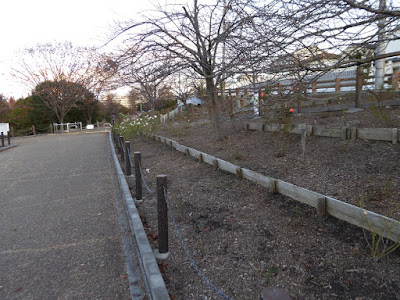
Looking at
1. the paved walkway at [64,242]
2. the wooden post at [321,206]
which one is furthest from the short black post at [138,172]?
the wooden post at [321,206]

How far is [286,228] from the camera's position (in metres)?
3.78

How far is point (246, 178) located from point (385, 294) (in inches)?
128

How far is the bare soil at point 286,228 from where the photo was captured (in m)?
2.81

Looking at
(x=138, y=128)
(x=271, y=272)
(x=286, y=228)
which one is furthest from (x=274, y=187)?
(x=138, y=128)

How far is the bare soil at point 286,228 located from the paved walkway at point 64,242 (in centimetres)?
54

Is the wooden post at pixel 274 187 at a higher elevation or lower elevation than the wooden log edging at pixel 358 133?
lower

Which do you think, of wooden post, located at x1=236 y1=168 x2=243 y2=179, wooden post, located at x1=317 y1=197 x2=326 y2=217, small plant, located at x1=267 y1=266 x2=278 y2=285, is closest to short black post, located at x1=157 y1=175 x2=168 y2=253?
small plant, located at x1=267 y1=266 x2=278 y2=285

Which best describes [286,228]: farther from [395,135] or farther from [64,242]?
[395,135]

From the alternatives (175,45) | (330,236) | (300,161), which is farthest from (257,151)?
(330,236)

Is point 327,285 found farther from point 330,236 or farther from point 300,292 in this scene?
point 330,236

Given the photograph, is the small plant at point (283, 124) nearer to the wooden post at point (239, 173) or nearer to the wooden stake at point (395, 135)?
the wooden post at point (239, 173)

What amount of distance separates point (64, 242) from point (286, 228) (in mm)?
2962

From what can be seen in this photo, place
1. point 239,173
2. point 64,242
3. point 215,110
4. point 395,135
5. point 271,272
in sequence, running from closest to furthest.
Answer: point 271,272 → point 64,242 → point 395,135 → point 239,173 → point 215,110

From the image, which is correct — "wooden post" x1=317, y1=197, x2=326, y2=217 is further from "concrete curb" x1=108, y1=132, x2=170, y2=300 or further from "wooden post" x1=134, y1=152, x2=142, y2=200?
"wooden post" x1=134, y1=152, x2=142, y2=200
